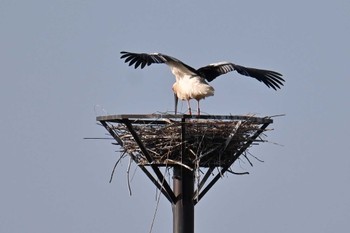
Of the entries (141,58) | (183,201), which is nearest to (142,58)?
(141,58)

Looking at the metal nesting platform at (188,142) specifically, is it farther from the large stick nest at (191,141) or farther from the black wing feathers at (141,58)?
the black wing feathers at (141,58)

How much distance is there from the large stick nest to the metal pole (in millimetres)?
136

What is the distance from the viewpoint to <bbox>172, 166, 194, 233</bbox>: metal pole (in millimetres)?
10953

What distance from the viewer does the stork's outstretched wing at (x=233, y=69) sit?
13.1m

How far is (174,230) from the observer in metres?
11.0

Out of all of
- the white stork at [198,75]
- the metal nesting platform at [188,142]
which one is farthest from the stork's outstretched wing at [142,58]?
the metal nesting platform at [188,142]

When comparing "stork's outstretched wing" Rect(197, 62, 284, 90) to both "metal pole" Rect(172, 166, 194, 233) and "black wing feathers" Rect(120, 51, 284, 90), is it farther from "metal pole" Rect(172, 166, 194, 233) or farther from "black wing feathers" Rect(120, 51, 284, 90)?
"metal pole" Rect(172, 166, 194, 233)

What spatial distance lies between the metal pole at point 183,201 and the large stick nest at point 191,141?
14cm

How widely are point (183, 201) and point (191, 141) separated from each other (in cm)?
67

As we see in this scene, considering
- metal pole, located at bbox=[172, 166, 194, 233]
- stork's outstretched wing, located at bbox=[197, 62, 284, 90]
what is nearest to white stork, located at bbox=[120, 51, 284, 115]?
stork's outstretched wing, located at bbox=[197, 62, 284, 90]

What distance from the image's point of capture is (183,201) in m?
11.1

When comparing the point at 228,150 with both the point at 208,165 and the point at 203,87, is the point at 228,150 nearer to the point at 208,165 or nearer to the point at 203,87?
the point at 208,165

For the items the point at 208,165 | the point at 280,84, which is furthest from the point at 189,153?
the point at 280,84

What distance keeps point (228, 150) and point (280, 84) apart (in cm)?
201
